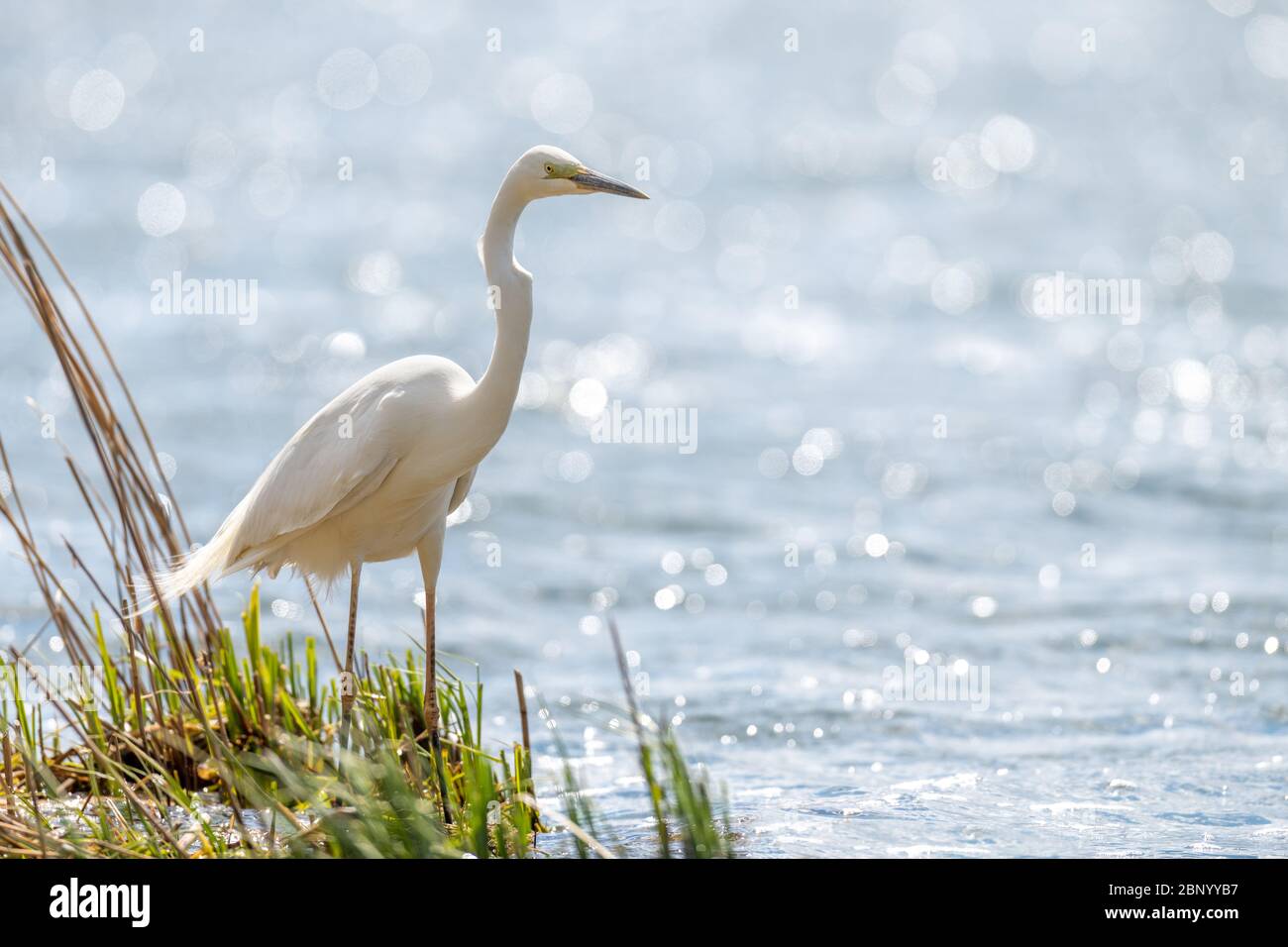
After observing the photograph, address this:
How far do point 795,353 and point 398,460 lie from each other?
36.9ft

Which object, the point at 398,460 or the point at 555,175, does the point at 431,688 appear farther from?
the point at 555,175

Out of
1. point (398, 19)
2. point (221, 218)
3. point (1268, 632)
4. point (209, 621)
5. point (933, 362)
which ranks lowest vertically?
point (1268, 632)

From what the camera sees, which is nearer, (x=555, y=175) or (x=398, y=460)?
(x=555, y=175)

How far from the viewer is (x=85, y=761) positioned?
5.37 m

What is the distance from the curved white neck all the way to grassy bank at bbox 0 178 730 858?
1.00m

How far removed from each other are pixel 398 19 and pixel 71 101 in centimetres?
598

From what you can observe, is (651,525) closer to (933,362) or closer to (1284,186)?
(933,362)

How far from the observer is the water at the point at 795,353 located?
8.23 meters

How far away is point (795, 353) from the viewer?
16.2 m

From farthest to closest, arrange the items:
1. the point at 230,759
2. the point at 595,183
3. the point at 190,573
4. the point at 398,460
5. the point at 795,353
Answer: the point at 795,353
the point at 190,573
the point at 398,460
the point at 595,183
the point at 230,759

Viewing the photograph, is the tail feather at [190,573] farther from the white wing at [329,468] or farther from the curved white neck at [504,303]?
the curved white neck at [504,303]

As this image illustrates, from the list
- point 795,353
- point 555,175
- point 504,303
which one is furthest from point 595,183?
point 795,353

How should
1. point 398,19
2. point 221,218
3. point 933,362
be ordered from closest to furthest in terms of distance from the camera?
point 933,362, point 221,218, point 398,19
